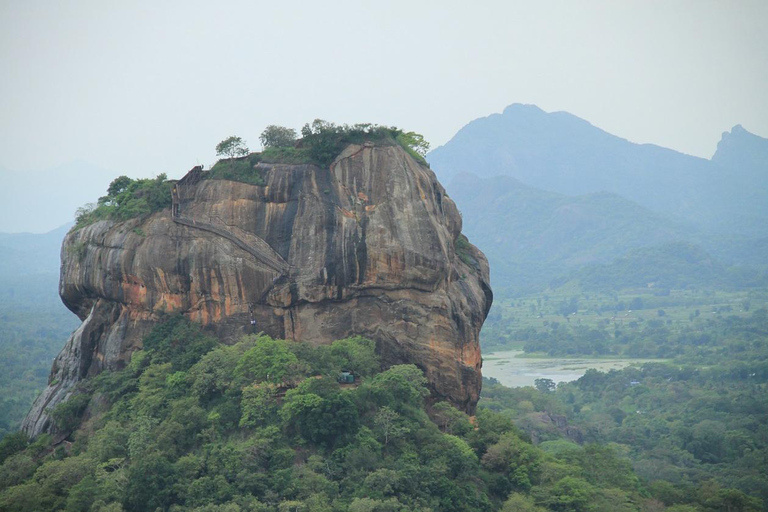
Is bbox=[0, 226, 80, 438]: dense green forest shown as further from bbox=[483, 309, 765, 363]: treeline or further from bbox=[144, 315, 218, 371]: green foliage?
bbox=[483, 309, 765, 363]: treeline

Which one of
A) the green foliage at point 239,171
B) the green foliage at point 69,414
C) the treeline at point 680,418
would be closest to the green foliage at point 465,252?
the green foliage at point 239,171

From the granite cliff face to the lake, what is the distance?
4452 centimetres

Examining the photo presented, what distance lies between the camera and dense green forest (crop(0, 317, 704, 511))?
22516 millimetres

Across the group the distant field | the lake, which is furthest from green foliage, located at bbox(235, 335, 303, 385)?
the distant field

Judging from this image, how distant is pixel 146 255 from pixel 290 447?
9.36 metres

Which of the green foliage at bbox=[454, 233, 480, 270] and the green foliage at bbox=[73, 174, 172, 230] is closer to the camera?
the green foliage at bbox=[73, 174, 172, 230]

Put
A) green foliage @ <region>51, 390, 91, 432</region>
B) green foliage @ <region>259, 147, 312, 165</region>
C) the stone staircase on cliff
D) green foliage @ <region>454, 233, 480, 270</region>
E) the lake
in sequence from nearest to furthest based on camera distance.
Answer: the stone staircase on cliff
green foliage @ <region>51, 390, 91, 432</region>
green foliage @ <region>259, 147, 312, 165</region>
green foliage @ <region>454, 233, 480, 270</region>
the lake

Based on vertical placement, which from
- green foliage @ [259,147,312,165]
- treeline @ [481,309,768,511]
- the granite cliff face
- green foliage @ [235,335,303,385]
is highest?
green foliage @ [259,147,312,165]

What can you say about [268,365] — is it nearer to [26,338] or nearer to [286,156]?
[286,156]

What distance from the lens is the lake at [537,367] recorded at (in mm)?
75312

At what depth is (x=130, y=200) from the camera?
30.7 m

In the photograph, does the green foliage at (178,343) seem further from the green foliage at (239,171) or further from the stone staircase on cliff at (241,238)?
the green foliage at (239,171)

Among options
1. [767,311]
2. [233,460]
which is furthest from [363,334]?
[767,311]

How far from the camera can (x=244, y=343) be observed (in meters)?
27.3
